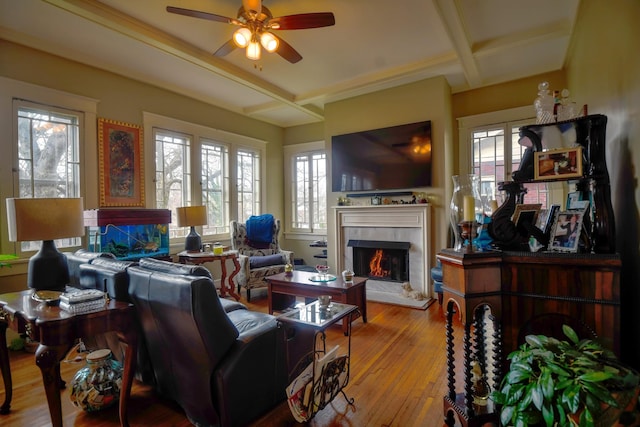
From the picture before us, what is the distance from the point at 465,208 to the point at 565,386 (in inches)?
32.1

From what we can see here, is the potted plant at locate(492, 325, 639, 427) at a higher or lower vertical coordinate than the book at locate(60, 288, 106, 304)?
lower

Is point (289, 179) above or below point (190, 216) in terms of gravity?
above

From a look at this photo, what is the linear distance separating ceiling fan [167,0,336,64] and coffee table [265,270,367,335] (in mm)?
2168

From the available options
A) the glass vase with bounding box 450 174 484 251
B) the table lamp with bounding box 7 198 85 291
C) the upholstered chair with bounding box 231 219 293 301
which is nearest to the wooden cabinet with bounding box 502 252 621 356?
the glass vase with bounding box 450 174 484 251

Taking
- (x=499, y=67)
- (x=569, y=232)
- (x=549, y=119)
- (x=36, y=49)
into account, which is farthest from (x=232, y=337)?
(x=499, y=67)

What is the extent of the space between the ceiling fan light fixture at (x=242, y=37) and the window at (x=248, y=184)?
119 inches

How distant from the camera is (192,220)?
4199mm

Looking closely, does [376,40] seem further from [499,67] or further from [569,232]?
[569,232]

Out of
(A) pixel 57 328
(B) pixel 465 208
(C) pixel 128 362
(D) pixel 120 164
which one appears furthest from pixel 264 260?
(B) pixel 465 208

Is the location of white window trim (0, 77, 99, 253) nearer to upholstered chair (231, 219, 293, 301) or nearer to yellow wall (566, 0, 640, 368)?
upholstered chair (231, 219, 293, 301)

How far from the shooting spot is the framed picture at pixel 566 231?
1438 millimetres

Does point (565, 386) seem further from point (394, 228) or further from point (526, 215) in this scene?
point (394, 228)

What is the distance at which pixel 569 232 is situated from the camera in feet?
4.82

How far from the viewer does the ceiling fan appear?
2.38 m
